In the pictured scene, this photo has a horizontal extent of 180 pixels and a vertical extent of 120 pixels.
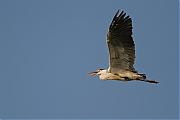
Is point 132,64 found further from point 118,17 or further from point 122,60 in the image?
point 118,17

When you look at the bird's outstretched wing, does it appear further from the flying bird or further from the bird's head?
the bird's head

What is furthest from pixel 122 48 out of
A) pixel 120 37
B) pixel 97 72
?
pixel 97 72

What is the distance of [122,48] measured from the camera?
1995cm

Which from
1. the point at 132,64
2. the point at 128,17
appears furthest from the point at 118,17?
the point at 132,64

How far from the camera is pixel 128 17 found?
1994cm

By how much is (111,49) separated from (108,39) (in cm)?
39

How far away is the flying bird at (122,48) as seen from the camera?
19866 millimetres

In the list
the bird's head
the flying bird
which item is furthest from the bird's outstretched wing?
the bird's head

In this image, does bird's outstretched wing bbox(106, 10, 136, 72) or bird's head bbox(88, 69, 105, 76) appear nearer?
bird's outstretched wing bbox(106, 10, 136, 72)

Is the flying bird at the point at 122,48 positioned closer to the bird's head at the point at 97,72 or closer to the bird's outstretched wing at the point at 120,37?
the bird's outstretched wing at the point at 120,37

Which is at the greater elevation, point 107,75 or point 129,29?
point 129,29

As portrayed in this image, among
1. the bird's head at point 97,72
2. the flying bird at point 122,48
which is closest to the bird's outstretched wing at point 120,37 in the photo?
the flying bird at point 122,48

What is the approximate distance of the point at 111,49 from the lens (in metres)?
19.9

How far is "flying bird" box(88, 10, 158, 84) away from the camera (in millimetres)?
19866
